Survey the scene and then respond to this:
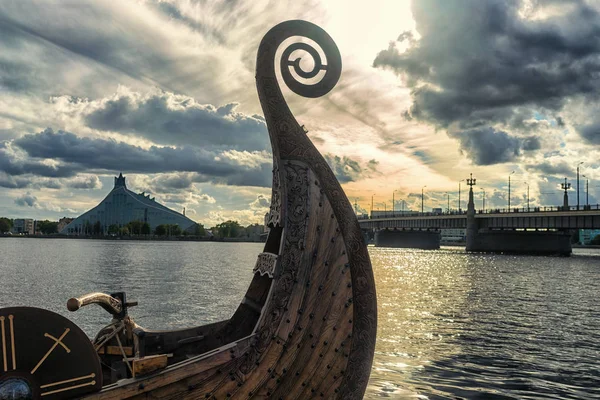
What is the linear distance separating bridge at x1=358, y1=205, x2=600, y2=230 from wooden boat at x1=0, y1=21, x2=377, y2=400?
63542mm

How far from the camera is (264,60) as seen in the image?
18.5 feet

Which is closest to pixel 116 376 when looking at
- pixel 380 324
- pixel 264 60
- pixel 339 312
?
pixel 339 312

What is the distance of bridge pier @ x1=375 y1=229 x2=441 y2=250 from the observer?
111125mm

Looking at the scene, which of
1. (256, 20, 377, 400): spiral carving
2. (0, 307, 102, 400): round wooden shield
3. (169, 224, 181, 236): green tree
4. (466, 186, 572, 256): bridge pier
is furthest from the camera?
(169, 224, 181, 236): green tree

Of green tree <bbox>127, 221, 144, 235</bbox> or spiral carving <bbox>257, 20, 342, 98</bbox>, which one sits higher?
spiral carving <bbox>257, 20, 342, 98</bbox>

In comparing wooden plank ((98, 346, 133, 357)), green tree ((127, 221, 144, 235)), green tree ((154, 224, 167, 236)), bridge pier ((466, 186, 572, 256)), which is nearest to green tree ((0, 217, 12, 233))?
green tree ((127, 221, 144, 235))

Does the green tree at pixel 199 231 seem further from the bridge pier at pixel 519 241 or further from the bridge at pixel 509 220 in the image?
the bridge pier at pixel 519 241

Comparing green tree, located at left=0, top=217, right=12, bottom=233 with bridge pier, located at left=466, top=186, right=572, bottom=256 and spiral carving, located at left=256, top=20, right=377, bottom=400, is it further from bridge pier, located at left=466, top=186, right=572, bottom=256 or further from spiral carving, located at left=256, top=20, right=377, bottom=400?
spiral carving, located at left=256, top=20, right=377, bottom=400

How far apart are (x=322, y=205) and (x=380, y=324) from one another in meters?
12.4

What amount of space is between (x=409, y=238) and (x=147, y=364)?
110321 millimetres

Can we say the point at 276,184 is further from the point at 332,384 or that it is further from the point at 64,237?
the point at 64,237

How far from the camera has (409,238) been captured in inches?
4392

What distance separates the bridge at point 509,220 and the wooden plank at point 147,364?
6516cm

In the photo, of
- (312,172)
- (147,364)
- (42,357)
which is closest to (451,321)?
(312,172)
